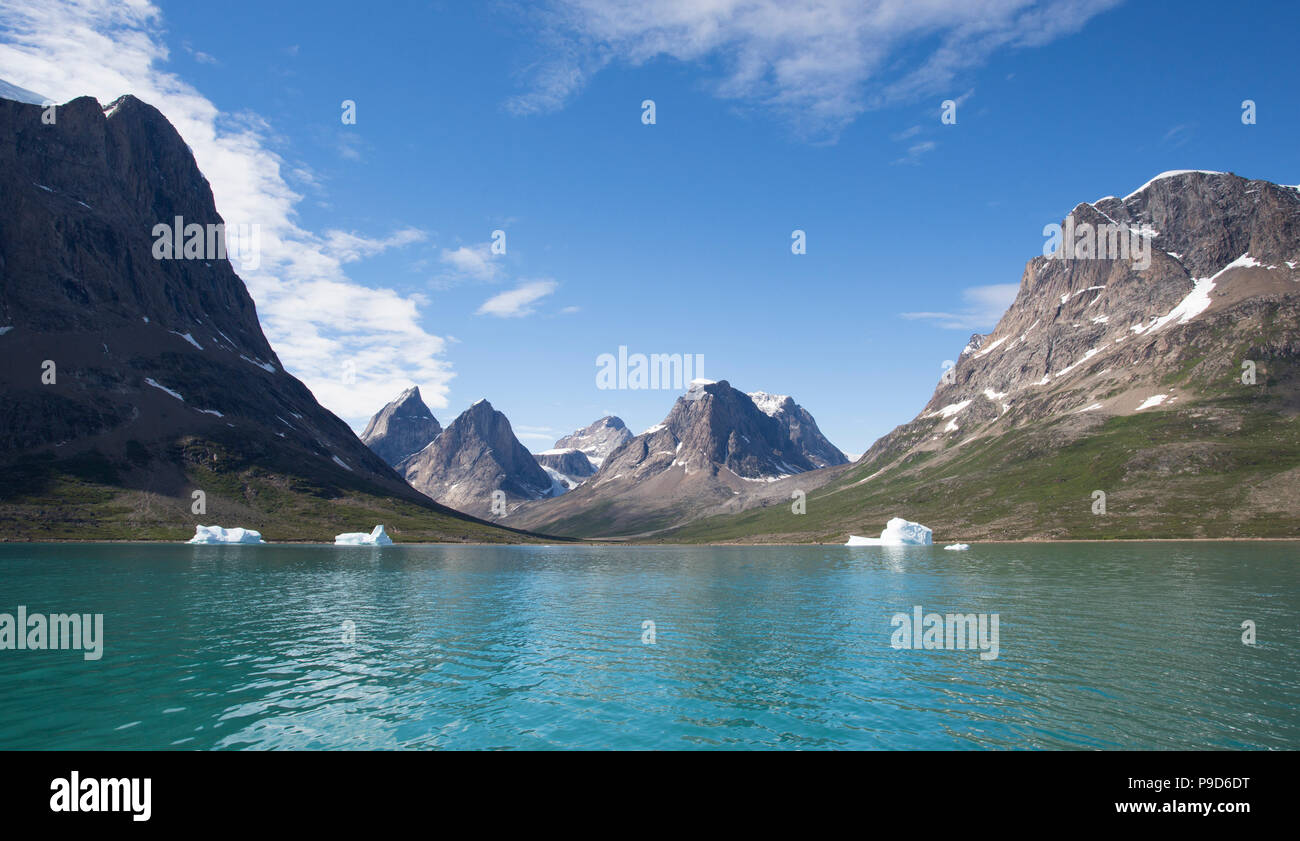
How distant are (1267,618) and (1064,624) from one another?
1959cm

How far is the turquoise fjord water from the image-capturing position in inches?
1204

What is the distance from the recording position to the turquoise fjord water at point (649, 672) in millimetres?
30594

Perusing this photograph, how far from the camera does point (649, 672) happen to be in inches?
1730

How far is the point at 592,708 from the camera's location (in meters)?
35.2

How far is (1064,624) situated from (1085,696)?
2753cm

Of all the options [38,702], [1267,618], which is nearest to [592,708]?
[38,702]

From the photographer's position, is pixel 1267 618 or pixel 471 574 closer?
pixel 1267 618

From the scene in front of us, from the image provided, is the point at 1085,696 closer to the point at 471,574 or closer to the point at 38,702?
the point at 38,702
